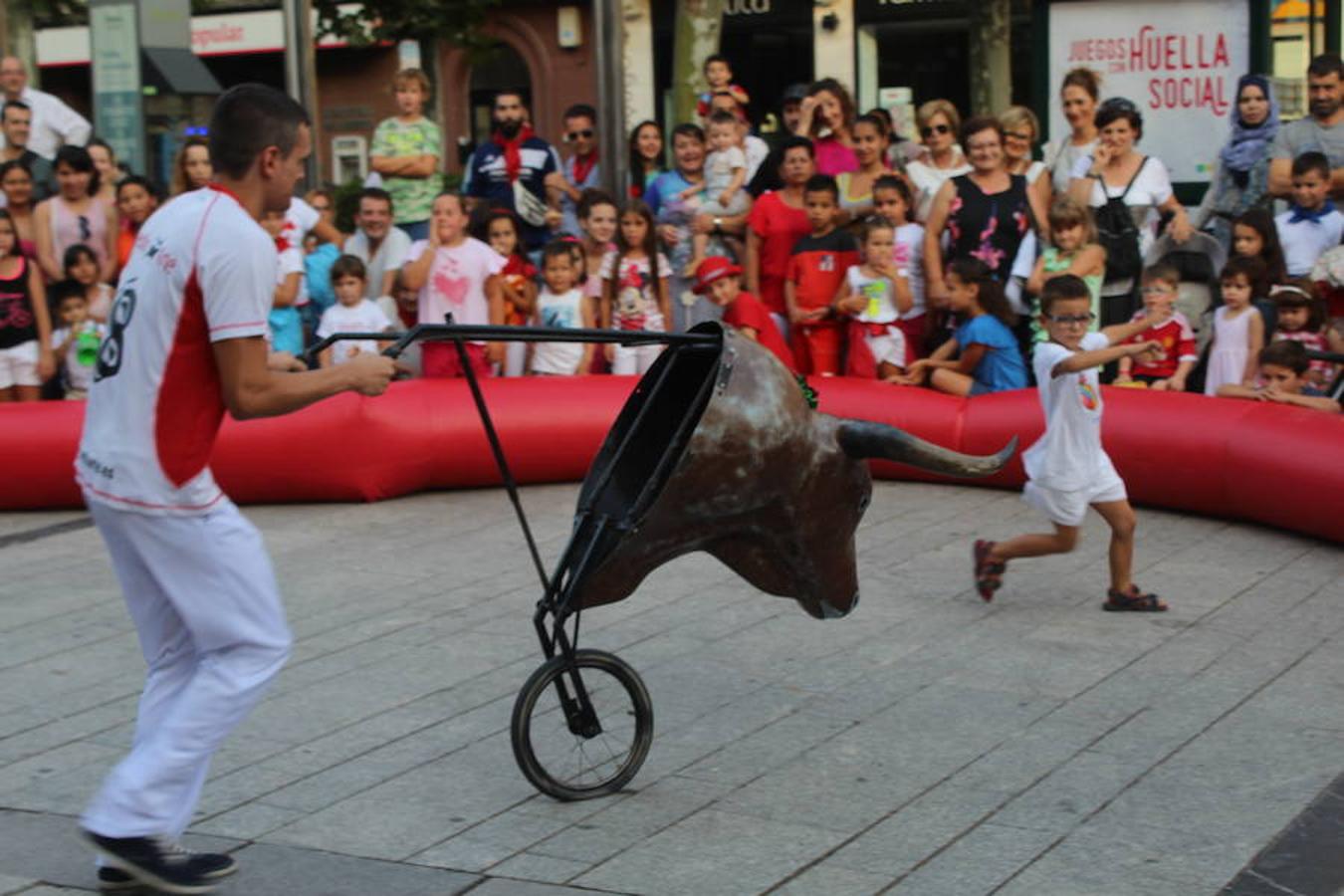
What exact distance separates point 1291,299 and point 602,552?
522 centimetres

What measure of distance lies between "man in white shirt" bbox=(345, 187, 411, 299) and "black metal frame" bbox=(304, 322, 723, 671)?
6033 mm

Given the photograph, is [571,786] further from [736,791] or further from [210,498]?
[210,498]

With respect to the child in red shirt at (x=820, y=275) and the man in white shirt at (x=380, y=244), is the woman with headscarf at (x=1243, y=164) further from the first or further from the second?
the man in white shirt at (x=380, y=244)

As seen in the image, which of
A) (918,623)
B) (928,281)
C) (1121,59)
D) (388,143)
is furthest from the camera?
(1121,59)

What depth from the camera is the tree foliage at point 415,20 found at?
17672 mm

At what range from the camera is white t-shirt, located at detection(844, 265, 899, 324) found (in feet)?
33.8

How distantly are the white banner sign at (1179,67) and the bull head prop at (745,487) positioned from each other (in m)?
8.46

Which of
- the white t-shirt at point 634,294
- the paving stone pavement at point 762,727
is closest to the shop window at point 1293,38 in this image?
the white t-shirt at point 634,294

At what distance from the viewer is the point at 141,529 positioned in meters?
4.45

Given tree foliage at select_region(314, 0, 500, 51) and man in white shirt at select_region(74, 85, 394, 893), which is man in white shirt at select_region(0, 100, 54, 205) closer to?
tree foliage at select_region(314, 0, 500, 51)

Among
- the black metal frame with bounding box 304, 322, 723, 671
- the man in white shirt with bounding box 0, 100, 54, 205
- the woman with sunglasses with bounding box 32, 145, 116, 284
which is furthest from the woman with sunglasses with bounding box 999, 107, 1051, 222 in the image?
the man in white shirt with bounding box 0, 100, 54, 205

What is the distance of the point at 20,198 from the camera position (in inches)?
449

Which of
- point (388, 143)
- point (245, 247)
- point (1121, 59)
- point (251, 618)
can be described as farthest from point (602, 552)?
point (1121, 59)

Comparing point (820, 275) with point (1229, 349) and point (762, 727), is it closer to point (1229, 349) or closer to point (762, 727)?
point (1229, 349)
